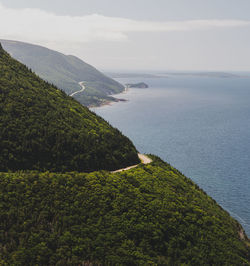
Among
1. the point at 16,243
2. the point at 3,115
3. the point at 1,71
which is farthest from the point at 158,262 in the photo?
the point at 1,71

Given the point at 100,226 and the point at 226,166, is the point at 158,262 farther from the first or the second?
the point at 226,166

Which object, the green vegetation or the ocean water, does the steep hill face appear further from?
the ocean water

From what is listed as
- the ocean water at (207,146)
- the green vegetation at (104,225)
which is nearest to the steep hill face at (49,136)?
the green vegetation at (104,225)

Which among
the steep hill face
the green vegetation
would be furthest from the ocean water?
the steep hill face

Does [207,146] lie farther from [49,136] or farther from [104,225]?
[104,225]

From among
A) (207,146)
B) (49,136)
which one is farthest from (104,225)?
(207,146)
